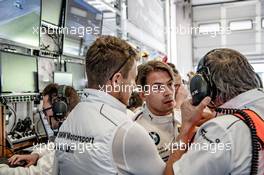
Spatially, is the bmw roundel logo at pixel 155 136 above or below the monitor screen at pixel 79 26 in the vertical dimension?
below

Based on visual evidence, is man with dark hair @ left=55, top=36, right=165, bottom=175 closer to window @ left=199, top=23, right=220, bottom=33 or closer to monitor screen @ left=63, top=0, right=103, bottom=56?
monitor screen @ left=63, top=0, right=103, bottom=56

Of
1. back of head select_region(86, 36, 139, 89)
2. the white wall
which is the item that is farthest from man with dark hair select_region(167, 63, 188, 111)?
the white wall

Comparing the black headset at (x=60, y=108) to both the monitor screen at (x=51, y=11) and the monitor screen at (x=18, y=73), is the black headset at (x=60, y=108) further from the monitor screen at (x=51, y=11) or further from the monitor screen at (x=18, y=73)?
the monitor screen at (x=51, y=11)

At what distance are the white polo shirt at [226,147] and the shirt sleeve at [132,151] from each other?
0.41 feet

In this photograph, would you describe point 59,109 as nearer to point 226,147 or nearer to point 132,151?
point 132,151

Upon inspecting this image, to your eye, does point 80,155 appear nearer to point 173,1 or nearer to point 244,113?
point 244,113

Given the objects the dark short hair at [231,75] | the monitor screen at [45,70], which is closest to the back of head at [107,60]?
the dark short hair at [231,75]

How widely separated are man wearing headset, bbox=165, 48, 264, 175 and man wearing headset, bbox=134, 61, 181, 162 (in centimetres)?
41

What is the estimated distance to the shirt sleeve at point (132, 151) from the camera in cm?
110

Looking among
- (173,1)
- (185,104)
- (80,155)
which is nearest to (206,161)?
(185,104)

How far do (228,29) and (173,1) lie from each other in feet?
6.01

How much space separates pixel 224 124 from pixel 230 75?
0.67 ft

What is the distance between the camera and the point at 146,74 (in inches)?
74.0

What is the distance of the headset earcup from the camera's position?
1.88 m
